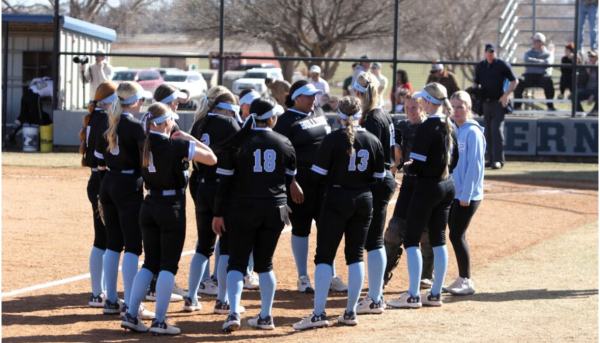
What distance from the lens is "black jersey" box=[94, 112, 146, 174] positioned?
696cm

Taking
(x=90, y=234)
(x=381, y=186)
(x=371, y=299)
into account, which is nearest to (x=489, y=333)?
(x=371, y=299)

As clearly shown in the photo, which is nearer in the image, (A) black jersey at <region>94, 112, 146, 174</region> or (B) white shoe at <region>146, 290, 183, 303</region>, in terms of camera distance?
(A) black jersey at <region>94, 112, 146, 174</region>

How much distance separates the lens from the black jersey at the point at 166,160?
257 inches

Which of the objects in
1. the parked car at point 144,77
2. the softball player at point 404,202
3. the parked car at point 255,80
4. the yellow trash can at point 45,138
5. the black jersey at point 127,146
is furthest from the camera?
the parked car at point 144,77

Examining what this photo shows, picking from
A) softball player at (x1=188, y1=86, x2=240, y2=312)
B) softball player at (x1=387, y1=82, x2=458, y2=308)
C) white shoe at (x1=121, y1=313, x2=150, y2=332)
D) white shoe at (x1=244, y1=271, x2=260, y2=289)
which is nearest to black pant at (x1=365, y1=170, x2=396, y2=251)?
softball player at (x1=387, y1=82, x2=458, y2=308)

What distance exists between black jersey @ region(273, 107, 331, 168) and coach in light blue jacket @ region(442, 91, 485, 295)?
129 cm

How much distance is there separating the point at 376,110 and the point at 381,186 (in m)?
0.66

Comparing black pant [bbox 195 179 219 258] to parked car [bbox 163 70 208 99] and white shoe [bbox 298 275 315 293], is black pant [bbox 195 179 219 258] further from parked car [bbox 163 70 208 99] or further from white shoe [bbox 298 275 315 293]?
parked car [bbox 163 70 208 99]

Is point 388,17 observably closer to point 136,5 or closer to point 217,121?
point 136,5

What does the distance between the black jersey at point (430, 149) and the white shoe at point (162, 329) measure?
235cm

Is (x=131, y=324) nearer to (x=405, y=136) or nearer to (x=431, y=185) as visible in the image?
(x=431, y=185)

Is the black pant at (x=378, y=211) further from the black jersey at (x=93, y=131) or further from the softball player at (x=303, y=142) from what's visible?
the black jersey at (x=93, y=131)

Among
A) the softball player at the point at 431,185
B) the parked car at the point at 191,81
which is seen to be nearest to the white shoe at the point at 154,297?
the softball player at the point at 431,185

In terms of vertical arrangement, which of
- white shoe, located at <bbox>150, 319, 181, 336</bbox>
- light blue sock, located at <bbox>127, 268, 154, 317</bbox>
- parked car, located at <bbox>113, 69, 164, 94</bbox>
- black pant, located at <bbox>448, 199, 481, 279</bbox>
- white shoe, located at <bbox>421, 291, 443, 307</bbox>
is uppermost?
parked car, located at <bbox>113, 69, 164, 94</bbox>
